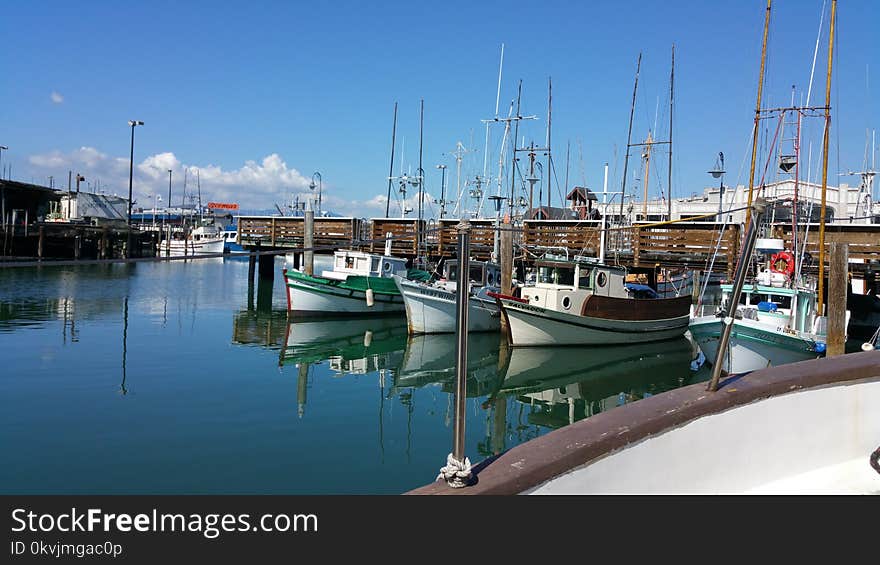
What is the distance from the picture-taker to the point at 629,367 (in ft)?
62.0

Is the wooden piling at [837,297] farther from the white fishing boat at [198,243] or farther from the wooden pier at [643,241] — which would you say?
the white fishing boat at [198,243]

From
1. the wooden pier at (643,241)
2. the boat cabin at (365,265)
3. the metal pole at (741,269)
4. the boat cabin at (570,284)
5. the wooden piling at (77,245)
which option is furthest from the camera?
the wooden piling at (77,245)

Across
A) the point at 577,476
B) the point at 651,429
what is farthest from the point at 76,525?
the point at 651,429

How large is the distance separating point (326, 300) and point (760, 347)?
16382 mm

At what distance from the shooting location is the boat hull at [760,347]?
1563 cm

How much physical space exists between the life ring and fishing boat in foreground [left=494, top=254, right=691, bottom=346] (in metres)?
3.80

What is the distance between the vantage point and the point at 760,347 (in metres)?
16.1

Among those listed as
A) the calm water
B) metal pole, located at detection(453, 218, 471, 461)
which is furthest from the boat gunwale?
the calm water

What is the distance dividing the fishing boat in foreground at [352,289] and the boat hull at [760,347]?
14.0 metres

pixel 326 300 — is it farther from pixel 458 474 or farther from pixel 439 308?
pixel 458 474

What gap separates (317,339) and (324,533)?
19.5m

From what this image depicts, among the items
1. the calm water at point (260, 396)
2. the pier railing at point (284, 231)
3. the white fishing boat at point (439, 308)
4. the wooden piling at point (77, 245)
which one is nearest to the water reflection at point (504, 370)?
the calm water at point (260, 396)

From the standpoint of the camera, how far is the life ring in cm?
1921

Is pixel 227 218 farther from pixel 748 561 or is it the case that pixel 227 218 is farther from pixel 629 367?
pixel 748 561
